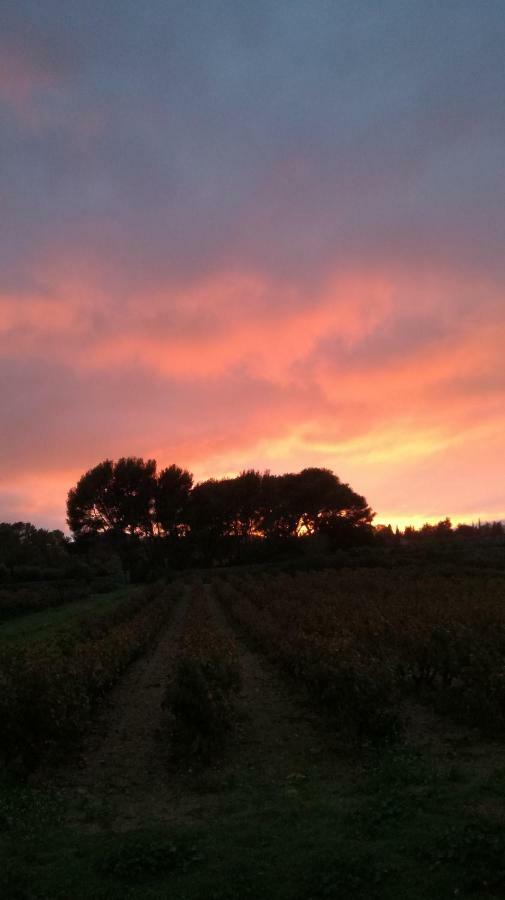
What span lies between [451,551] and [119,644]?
49.8 meters

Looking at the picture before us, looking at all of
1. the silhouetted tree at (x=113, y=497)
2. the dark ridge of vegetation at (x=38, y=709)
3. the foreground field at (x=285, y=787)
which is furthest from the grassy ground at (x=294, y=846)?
the silhouetted tree at (x=113, y=497)

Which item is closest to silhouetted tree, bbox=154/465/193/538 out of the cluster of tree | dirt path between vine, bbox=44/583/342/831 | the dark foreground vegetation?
the cluster of tree

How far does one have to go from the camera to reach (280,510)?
85.8 meters

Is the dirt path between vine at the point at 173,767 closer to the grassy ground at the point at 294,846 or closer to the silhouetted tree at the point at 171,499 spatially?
the grassy ground at the point at 294,846

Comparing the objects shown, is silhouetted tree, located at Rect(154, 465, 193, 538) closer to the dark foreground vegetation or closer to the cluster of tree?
the cluster of tree

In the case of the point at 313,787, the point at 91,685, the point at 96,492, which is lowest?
the point at 313,787

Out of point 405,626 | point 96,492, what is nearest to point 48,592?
point 96,492

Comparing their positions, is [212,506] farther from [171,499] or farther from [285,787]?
[285,787]

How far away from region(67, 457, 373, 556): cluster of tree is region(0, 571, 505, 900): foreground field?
6468 cm

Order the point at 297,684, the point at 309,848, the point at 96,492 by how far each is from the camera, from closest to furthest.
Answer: the point at 309,848 → the point at 297,684 → the point at 96,492

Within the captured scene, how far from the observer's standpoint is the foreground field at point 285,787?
5.48 meters

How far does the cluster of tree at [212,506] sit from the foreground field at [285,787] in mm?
64677

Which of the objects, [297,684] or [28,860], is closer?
[28,860]

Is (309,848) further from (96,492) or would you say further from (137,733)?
(96,492)
